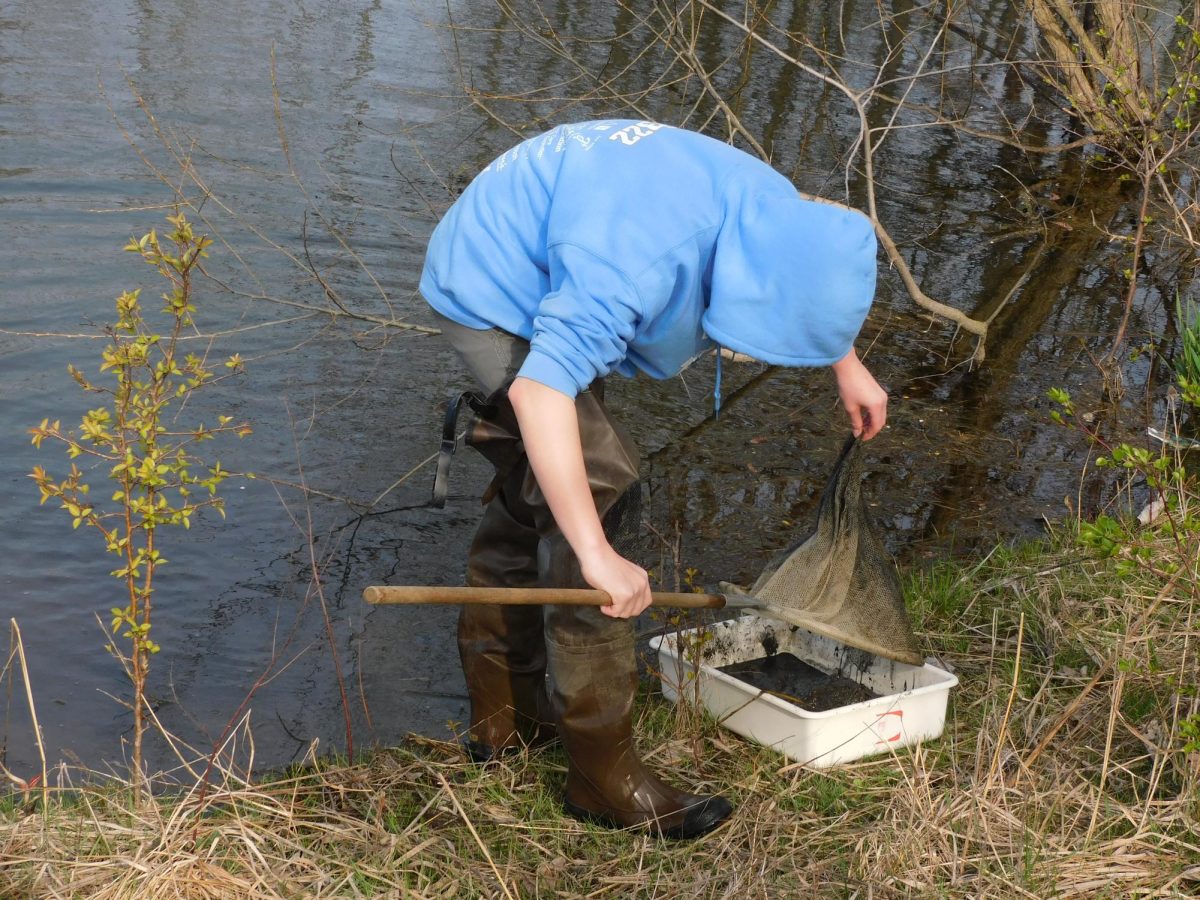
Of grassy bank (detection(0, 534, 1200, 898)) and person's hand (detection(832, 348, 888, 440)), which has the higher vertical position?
person's hand (detection(832, 348, 888, 440))

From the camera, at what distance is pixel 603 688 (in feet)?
8.91

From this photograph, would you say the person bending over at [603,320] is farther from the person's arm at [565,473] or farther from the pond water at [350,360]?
the pond water at [350,360]

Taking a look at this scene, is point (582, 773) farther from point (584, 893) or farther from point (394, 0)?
point (394, 0)

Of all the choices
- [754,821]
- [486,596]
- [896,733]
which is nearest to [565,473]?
[486,596]

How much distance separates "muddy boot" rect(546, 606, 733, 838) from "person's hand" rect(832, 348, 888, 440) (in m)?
0.78

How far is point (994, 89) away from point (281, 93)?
22.4ft

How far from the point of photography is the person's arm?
2.29m

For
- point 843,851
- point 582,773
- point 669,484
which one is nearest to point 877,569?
point 843,851

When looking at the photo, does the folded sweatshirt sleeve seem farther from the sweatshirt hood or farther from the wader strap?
the wader strap

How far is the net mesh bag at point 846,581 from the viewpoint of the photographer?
3.13 m

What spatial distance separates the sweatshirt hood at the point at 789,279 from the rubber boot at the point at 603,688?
385 millimetres

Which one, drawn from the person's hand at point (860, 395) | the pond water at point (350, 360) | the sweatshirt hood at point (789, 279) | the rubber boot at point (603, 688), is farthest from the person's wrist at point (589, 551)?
the pond water at point (350, 360)

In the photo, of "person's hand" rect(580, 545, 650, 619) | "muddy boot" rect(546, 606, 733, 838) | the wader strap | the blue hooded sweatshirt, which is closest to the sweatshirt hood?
the blue hooded sweatshirt

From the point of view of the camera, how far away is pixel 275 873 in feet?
8.28
